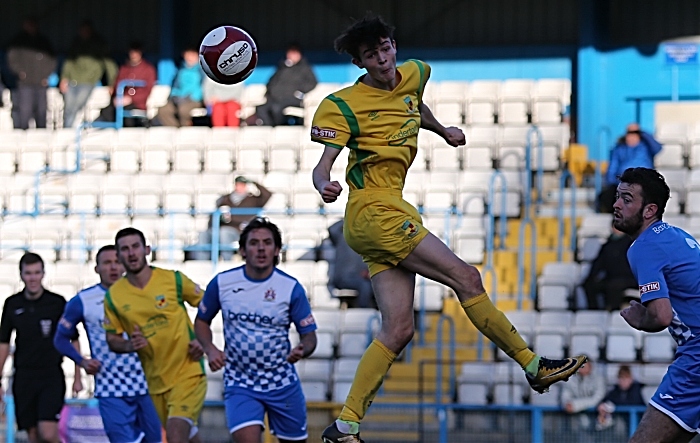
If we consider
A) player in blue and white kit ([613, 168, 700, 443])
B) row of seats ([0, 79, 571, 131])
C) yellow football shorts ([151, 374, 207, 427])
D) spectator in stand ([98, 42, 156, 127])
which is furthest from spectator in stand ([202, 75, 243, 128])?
player in blue and white kit ([613, 168, 700, 443])

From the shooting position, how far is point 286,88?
17594 millimetres

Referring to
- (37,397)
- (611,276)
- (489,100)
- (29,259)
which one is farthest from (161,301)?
(489,100)

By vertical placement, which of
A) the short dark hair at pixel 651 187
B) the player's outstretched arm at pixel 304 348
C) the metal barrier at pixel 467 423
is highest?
the short dark hair at pixel 651 187

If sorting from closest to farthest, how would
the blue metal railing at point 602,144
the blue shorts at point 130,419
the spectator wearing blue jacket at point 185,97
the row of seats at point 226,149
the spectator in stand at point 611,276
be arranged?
the blue shorts at point 130,419 → the spectator in stand at point 611,276 → the row of seats at point 226,149 → the blue metal railing at point 602,144 → the spectator wearing blue jacket at point 185,97

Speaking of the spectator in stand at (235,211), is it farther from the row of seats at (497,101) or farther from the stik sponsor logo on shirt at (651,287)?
the stik sponsor logo on shirt at (651,287)

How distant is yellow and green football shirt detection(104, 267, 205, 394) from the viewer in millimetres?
9414

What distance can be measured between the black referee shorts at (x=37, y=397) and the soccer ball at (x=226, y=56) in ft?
16.1

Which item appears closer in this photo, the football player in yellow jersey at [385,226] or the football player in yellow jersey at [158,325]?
the football player in yellow jersey at [385,226]

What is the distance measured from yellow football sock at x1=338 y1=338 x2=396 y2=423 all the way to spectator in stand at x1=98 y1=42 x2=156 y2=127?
11771mm

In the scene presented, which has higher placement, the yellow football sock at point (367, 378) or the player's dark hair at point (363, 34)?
the player's dark hair at point (363, 34)

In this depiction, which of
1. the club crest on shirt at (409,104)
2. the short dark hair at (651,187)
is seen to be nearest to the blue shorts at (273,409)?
the club crest on shirt at (409,104)

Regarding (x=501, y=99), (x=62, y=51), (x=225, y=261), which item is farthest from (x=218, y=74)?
(x=62, y=51)

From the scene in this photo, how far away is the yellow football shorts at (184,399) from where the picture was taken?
30.3 ft

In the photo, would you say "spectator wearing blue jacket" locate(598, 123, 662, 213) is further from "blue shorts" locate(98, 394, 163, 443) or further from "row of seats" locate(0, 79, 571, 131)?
"blue shorts" locate(98, 394, 163, 443)
